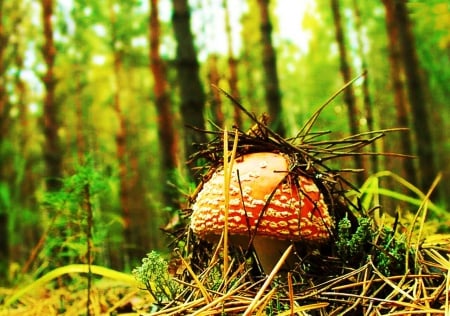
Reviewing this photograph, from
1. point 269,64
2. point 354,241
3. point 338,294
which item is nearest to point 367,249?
point 354,241

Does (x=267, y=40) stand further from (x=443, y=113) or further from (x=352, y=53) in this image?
(x=443, y=113)

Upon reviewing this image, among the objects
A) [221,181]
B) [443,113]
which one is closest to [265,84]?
[221,181]

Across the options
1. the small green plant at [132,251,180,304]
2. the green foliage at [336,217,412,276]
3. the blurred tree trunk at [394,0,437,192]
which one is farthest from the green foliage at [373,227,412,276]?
the blurred tree trunk at [394,0,437,192]

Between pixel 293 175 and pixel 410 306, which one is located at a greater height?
pixel 293 175

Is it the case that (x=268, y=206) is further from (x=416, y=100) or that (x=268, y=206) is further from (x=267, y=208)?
(x=416, y=100)

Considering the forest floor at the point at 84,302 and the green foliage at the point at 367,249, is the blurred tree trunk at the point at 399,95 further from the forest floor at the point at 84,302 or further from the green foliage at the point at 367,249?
the green foliage at the point at 367,249

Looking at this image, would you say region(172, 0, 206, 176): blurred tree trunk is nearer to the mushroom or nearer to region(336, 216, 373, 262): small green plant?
the mushroom
